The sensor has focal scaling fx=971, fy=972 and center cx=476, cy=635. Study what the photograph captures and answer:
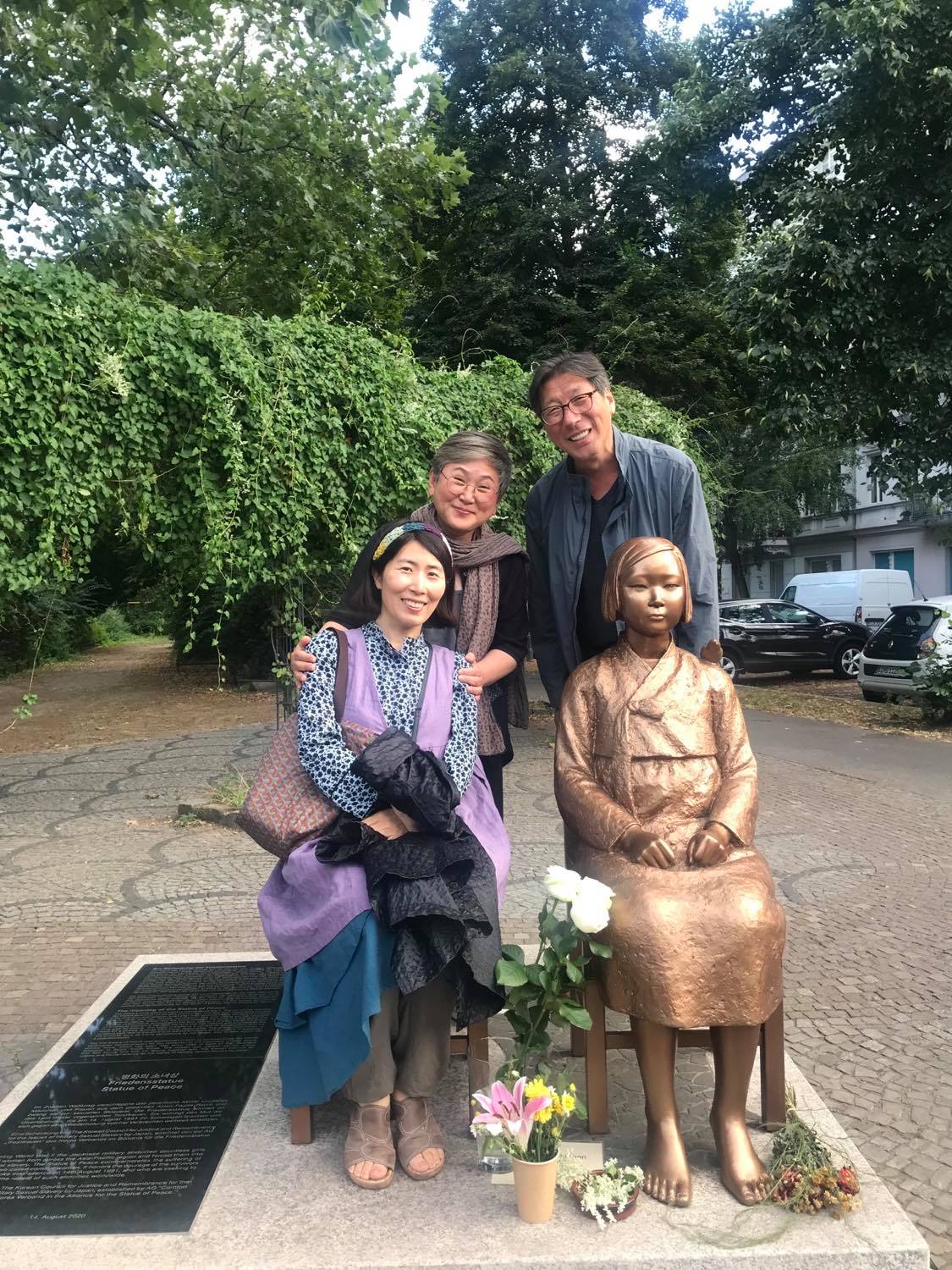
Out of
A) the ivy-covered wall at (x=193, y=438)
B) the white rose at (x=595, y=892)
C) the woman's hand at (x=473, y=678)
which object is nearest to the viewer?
the white rose at (x=595, y=892)

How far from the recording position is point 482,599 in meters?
3.28

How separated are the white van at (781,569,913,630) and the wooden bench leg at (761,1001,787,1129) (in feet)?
66.0

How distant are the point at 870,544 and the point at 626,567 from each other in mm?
33186

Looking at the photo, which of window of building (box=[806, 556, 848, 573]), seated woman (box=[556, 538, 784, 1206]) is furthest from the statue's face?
window of building (box=[806, 556, 848, 573])

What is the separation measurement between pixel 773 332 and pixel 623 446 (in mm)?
8768

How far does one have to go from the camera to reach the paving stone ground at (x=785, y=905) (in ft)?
10.4

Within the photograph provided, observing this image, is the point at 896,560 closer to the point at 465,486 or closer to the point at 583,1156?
the point at 465,486

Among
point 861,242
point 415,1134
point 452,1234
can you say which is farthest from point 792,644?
point 452,1234

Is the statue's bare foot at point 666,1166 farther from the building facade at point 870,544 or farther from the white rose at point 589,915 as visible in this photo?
the building facade at point 870,544


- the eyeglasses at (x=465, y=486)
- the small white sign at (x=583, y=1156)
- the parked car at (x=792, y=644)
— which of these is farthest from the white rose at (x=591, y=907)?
the parked car at (x=792, y=644)

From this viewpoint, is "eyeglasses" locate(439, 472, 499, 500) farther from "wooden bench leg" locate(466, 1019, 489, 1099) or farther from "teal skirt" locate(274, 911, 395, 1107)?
"wooden bench leg" locate(466, 1019, 489, 1099)

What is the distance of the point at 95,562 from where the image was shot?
1188cm

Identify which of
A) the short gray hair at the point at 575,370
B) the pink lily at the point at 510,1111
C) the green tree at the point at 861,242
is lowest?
the pink lily at the point at 510,1111

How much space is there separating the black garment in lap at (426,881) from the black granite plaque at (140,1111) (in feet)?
2.51
